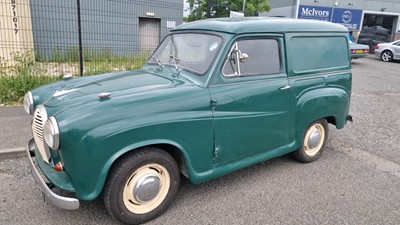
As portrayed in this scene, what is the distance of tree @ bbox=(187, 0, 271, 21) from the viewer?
812 inches

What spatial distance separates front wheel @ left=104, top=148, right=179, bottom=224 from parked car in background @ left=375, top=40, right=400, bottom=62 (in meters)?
19.7

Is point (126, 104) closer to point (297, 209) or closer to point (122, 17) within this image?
point (297, 209)

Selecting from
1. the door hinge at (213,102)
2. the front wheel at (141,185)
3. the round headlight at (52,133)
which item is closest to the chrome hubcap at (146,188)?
the front wheel at (141,185)

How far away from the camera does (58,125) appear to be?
239cm

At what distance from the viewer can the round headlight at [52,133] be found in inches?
92.9

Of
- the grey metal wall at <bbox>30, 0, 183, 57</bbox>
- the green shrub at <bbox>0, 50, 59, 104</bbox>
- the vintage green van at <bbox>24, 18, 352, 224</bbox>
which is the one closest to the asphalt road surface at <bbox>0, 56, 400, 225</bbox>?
the vintage green van at <bbox>24, 18, 352, 224</bbox>

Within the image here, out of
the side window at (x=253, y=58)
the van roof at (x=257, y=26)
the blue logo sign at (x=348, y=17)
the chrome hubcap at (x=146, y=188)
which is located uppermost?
the blue logo sign at (x=348, y=17)

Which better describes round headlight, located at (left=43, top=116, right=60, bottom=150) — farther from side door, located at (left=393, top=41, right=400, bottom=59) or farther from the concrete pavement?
side door, located at (left=393, top=41, right=400, bottom=59)

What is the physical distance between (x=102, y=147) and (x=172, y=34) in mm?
2117

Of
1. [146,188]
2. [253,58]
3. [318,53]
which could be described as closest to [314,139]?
[318,53]

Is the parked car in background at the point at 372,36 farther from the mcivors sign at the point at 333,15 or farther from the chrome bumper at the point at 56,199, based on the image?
the chrome bumper at the point at 56,199

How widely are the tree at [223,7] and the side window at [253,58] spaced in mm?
16591

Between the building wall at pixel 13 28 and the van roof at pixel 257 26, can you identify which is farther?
the building wall at pixel 13 28

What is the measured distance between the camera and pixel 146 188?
109 inches
